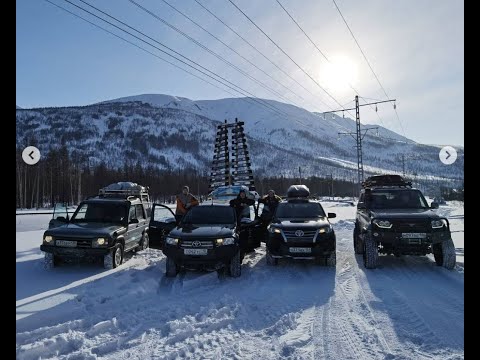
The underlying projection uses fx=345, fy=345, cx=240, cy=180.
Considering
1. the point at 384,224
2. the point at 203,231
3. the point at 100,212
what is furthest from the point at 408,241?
the point at 100,212

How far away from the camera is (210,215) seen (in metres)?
9.48

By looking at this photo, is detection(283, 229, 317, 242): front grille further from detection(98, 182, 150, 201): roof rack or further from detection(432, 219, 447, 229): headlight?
detection(98, 182, 150, 201): roof rack

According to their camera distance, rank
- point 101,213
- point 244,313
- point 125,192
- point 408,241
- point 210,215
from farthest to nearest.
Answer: point 125,192 < point 101,213 < point 210,215 < point 408,241 < point 244,313

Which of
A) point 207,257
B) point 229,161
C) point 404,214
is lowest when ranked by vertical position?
point 207,257

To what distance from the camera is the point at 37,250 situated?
11211mm

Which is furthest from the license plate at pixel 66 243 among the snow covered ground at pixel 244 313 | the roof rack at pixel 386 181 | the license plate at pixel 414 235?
the roof rack at pixel 386 181

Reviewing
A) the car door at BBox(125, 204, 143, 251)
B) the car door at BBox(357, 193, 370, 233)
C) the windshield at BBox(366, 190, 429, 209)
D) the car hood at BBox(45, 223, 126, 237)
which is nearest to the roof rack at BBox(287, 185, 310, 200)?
the car door at BBox(357, 193, 370, 233)

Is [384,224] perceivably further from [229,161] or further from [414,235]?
[229,161]

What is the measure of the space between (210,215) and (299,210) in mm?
2610
